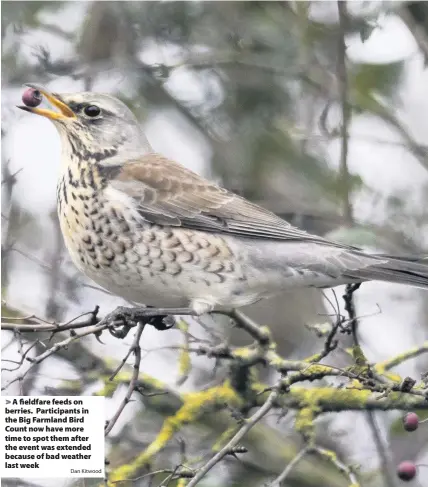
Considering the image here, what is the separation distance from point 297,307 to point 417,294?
38 cm

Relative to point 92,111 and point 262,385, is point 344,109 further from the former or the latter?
point 262,385

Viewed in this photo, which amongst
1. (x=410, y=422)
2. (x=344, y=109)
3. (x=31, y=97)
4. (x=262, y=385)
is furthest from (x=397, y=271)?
(x=31, y=97)

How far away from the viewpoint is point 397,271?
2.13 m

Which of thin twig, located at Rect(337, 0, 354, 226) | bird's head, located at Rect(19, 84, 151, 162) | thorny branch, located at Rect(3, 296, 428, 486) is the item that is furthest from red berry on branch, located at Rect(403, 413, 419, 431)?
bird's head, located at Rect(19, 84, 151, 162)

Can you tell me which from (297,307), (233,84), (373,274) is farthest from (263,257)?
(233,84)

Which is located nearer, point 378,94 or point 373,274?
point 373,274

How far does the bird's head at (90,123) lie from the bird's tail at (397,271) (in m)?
0.76

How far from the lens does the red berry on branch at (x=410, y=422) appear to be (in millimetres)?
1986

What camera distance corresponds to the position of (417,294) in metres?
2.54

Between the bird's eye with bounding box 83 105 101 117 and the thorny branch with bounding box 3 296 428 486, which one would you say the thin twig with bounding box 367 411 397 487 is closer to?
the thorny branch with bounding box 3 296 428 486

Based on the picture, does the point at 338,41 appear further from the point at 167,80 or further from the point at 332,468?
the point at 332,468

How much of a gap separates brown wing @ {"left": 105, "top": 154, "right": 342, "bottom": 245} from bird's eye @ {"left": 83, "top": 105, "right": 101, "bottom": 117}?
17cm

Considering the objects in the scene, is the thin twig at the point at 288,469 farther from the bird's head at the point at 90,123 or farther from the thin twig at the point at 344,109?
the bird's head at the point at 90,123

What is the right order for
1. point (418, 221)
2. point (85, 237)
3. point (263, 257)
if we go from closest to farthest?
point (85, 237) < point (263, 257) < point (418, 221)
